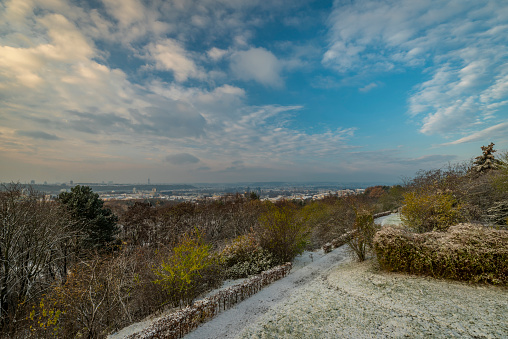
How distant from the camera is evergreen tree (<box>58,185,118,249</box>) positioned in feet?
55.3

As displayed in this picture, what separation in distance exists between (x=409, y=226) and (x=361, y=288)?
773 centimetres

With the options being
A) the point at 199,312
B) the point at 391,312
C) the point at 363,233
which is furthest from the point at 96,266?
the point at 363,233

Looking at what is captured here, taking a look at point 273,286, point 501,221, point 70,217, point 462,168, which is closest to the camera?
point 273,286

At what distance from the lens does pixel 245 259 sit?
11.3 m

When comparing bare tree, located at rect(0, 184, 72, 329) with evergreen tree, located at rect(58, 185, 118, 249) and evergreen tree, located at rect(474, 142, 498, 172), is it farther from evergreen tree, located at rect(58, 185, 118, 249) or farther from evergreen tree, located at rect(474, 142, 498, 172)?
evergreen tree, located at rect(474, 142, 498, 172)

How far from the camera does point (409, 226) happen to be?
12.3 metres

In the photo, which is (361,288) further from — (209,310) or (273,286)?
(209,310)

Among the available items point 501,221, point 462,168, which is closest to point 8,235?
point 501,221

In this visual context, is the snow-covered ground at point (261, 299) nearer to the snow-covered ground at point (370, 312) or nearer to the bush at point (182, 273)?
the snow-covered ground at point (370, 312)

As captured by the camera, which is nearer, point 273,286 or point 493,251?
point 493,251

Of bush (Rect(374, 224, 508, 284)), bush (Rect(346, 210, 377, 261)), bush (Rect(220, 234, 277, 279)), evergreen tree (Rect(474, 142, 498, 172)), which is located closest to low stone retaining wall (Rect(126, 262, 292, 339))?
bush (Rect(220, 234, 277, 279))

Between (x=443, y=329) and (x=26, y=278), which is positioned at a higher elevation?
(x=443, y=329)

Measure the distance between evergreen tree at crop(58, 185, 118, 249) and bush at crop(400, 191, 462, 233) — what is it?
22750mm

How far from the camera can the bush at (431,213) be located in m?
10.9
